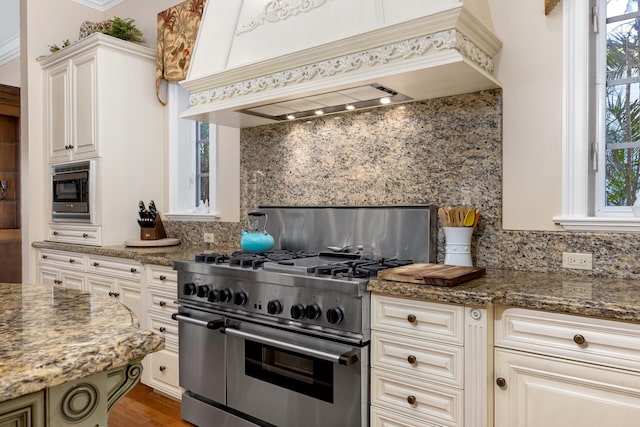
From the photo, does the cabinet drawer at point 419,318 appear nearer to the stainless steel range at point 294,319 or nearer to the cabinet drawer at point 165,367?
the stainless steel range at point 294,319

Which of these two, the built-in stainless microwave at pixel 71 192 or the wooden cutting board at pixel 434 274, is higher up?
the built-in stainless microwave at pixel 71 192

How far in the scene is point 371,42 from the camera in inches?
78.0

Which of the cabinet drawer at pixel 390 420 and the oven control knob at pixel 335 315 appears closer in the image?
the cabinet drawer at pixel 390 420

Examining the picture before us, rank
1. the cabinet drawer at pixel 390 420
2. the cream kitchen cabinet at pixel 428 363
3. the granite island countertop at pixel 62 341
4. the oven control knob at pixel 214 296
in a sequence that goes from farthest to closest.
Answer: the oven control knob at pixel 214 296 → the cabinet drawer at pixel 390 420 → the cream kitchen cabinet at pixel 428 363 → the granite island countertop at pixel 62 341

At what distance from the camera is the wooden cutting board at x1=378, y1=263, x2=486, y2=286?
1.74 meters

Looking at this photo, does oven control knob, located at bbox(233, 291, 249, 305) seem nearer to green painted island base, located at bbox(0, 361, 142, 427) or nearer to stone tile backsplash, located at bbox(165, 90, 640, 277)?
stone tile backsplash, located at bbox(165, 90, 640, 277)

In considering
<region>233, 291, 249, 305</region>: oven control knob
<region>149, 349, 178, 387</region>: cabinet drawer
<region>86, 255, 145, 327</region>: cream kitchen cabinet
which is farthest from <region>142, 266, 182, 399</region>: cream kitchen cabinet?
<region>233, 291, 249, 305</region>: oven control knob

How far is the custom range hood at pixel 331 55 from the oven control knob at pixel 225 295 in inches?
39.8

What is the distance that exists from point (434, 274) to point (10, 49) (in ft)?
21.9

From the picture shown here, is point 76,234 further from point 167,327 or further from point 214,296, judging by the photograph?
point 214,296

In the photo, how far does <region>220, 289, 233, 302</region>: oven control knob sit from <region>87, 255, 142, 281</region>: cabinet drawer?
903 millimetres

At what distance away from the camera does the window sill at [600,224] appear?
185cm

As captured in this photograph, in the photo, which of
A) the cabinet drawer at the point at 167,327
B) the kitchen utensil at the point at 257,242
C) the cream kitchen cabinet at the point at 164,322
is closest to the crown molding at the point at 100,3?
the cream kitchen cabinet at the point at 164,322

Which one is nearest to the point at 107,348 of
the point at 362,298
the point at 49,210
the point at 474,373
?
the point at 362,298
